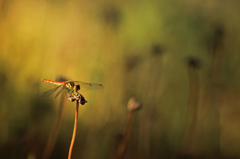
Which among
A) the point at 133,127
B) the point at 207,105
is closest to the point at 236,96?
the point at 207,105

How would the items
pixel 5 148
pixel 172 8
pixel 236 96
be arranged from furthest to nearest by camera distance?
pixel 172 8, pixel 236 96, pixel 5 148

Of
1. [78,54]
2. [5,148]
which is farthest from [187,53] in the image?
[5,148]

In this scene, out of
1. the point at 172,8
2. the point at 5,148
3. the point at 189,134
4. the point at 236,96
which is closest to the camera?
the point at 5,148

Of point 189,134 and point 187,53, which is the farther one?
point 187,53

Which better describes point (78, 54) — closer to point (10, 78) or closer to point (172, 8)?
point (10, 78)

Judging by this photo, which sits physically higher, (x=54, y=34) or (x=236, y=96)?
(x=54, y=34)

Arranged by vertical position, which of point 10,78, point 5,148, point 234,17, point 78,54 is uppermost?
point 234,17
